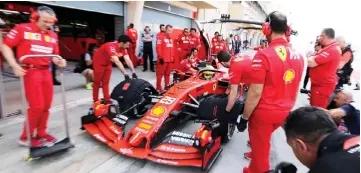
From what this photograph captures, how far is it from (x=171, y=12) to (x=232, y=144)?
36.7ft

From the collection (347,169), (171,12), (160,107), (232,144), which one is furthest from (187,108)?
(171,12)

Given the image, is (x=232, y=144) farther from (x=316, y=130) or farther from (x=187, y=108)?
(x=316, y=130)

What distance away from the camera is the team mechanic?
2.90 ft

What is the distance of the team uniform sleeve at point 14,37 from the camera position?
2.72 metres

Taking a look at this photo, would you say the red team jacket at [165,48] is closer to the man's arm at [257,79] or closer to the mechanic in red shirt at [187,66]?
the mechanic in red shirt at [187,66]

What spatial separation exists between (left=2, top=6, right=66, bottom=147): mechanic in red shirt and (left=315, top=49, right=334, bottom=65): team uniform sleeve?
10.1ft

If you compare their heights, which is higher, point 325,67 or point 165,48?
point 165,48

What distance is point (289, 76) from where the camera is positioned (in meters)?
2.06

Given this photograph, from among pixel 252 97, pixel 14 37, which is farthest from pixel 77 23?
pixel 252 97

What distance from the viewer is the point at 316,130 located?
3.51 ft

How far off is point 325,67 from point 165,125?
2187 mm

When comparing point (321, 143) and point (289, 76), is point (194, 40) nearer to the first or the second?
point (289, 76)

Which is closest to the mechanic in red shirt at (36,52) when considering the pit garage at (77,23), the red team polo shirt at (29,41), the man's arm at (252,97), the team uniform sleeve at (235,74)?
the red team polo shirt at (29,41)

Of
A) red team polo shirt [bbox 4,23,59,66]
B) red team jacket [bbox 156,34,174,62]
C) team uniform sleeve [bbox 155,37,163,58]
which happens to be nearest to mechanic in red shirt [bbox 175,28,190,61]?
red team jacket [bbox 156,34,174,62]
